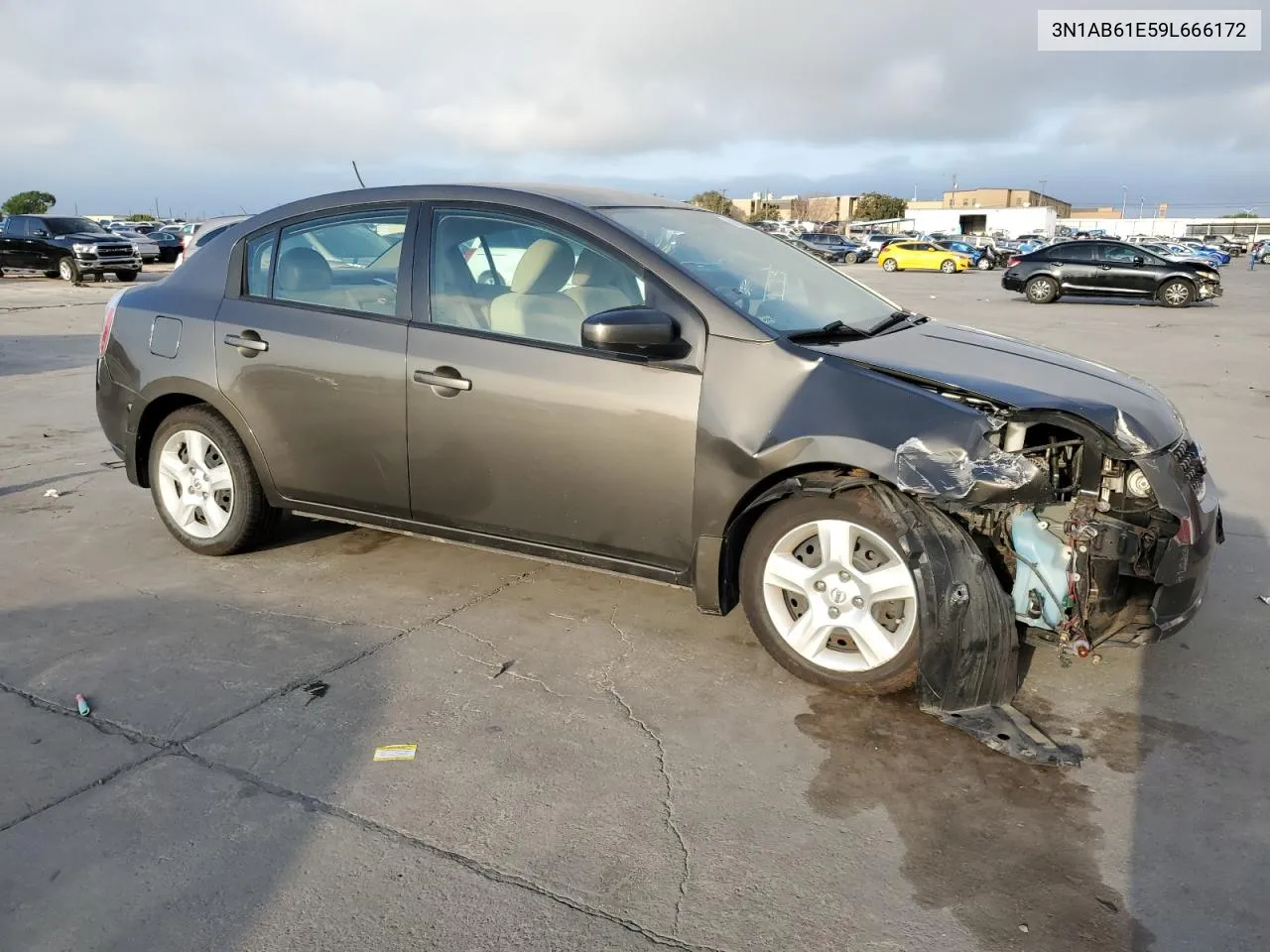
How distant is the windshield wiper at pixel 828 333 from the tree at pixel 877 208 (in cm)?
12192

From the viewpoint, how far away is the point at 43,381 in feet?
35.4

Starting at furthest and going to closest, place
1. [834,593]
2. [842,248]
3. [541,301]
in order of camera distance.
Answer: [842,248], [541,301], [834,593]

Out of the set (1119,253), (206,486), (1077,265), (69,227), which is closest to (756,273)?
(206,486)

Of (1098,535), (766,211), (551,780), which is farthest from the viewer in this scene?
(766,211)

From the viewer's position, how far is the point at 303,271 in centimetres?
475

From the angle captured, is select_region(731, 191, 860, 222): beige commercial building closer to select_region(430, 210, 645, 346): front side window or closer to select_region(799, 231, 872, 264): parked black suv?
select_region(799, 231, 872, 264): parked black suv

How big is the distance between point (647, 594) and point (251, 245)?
255 cm

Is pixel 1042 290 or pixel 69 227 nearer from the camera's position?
pixel 1042 290

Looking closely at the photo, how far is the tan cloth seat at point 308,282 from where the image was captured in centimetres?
462

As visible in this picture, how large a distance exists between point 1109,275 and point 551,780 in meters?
24.5

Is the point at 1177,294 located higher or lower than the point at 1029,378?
higher

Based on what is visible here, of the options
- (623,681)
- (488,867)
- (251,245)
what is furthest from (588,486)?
(251,245)

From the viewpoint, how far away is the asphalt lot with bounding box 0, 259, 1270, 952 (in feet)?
8.42

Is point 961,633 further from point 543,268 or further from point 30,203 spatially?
point 30,203
